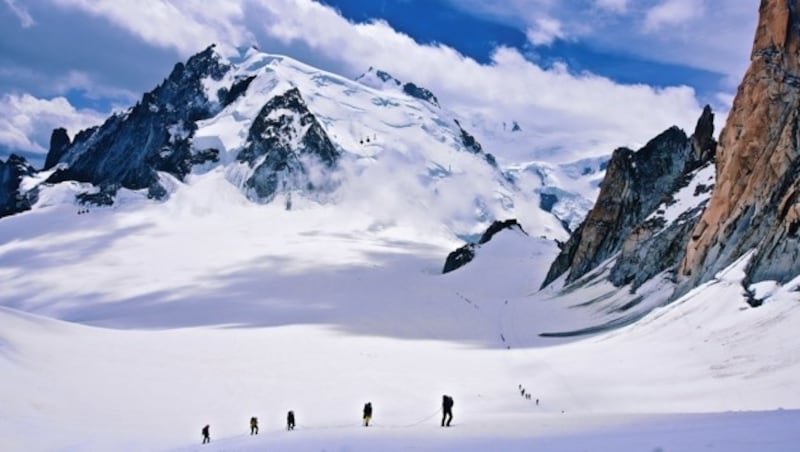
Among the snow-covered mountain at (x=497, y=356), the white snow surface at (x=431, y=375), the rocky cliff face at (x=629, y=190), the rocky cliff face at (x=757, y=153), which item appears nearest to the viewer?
the white snow surface at (x=431, y=375)

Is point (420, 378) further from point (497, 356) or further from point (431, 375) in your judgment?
point (497, 356)

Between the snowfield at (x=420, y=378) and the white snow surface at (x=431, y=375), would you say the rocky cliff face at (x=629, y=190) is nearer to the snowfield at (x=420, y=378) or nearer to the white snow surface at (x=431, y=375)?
the white snow surface at (x=431, y=375)

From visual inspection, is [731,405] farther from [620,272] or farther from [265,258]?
[265,258]

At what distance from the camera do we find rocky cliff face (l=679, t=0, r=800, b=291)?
59.0 m

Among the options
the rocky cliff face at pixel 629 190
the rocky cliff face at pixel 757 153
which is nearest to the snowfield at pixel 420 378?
the rocky cliff face at pixel 757 153

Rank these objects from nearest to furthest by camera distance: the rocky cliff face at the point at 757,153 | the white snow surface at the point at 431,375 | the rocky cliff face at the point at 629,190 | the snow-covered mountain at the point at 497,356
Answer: the white snow surface at the point at 431,375 → the snow-covered mountain at the point at 497,356 → the rocky cliff face at the point at 757,153 → the rocky cliff face at the point at 629,190

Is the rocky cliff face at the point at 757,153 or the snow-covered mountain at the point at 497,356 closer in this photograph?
the snow-covered mountain at the point at 497,356

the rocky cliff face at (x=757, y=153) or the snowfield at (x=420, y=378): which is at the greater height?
the rocky cliff face at (x=757, y=153)

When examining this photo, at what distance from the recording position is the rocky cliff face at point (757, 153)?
59031mm

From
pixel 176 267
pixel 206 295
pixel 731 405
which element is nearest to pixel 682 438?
pixel 731 405

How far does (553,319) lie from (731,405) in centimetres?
5434

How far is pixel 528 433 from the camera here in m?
20.9

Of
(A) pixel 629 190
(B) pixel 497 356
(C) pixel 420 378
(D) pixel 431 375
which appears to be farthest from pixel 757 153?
(A) pixel 629 190

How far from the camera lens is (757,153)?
67.0m
